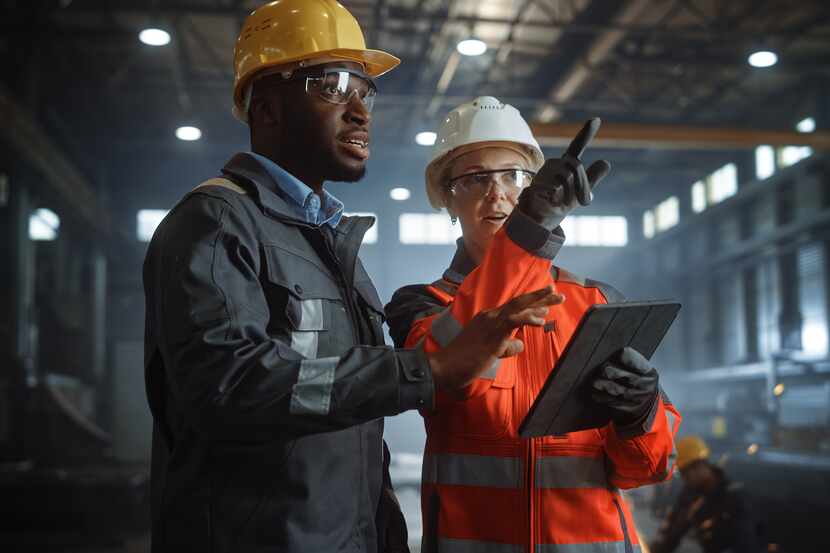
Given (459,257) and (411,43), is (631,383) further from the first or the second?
(411,43)

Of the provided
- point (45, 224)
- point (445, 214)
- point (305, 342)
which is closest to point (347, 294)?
point (305, 342)

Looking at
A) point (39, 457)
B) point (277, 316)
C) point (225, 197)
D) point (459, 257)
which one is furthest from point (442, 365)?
point (39, 457)

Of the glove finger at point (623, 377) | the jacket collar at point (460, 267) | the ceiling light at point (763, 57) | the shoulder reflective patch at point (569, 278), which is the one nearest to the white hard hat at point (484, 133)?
the jacket collar at point (460, 267)

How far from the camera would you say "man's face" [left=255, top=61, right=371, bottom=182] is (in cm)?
215

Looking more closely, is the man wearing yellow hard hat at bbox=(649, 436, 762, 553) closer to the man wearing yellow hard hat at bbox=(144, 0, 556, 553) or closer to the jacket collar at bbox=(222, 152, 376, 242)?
the man wearing yellow hard hat at bbox=(144, 0, 556, 553)

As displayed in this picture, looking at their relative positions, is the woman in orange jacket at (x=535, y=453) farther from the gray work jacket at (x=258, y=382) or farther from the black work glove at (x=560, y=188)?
the gray work jacket at (x=258, y=382)

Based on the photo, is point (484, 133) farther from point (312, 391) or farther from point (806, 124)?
point (806, 124)

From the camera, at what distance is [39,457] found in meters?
12.0

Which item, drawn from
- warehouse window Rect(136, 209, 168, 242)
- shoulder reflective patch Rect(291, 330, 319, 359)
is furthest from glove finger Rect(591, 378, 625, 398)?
warehouse window Rect(136, 209, 168, 242)

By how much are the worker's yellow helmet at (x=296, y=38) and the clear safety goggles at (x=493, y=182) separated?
2.29 ft

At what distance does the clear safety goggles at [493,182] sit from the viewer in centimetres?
282

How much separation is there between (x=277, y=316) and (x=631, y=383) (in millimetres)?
859

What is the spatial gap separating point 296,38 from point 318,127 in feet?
0.75

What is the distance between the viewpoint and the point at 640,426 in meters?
2.25
